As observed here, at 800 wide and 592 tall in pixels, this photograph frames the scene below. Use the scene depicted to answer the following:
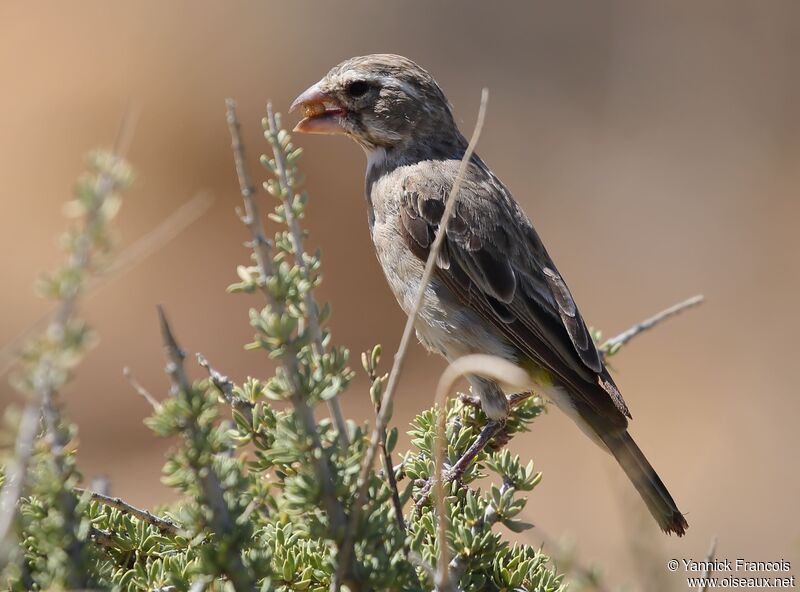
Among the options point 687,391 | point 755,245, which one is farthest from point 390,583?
point 755,245

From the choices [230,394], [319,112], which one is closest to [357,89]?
[319,112]

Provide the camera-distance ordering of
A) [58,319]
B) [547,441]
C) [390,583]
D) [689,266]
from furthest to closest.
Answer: [689,266], [547,441], [390,583], [58,319]

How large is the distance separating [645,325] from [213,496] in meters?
2.11

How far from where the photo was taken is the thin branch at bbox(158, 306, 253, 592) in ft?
5.38

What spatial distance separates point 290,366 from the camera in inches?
68.8

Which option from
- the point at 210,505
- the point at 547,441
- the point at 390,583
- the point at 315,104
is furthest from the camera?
the point at 547,441

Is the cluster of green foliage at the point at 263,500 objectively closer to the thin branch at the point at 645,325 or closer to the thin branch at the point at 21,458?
the thin branch at the point at 21,458

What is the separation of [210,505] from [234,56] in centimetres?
1096

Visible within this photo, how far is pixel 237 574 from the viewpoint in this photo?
173 centimetres

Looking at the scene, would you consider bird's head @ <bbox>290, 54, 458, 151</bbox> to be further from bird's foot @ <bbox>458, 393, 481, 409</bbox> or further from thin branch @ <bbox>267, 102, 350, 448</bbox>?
thin branch @ <bbox>267, 102, 350, 448</bbox>

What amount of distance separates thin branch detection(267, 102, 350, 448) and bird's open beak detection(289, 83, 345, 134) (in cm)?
241

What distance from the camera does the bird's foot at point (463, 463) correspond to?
2.82 metres

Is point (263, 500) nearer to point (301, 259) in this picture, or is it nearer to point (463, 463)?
point (301, 259)

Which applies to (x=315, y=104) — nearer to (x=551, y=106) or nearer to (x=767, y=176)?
(x=551, y=106)
